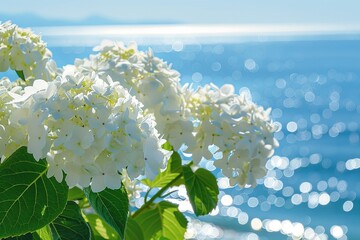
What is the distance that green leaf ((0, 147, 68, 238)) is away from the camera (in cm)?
90

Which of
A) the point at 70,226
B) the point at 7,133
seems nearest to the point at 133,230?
the point at 70,226

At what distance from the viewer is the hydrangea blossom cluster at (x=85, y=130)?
2.83 ft

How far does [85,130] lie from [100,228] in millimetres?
362

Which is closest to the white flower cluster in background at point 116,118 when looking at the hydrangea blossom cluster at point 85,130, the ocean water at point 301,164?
the hydrangea blossom cluster at point 85,130

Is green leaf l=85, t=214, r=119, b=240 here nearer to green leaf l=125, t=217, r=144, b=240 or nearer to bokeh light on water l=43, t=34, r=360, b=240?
green leaf l=125, t=217, r=144, b=240

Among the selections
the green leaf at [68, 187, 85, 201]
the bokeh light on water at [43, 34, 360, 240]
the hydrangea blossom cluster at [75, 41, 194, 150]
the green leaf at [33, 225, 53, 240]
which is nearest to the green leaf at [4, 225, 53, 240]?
the green leaf at [33, 225, 53, 240]

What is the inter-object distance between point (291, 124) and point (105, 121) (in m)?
14.3

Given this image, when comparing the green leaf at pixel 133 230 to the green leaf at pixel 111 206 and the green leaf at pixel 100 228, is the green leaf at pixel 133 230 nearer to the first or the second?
the green leaf at pixel 100 228

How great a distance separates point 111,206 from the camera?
947 millimetres

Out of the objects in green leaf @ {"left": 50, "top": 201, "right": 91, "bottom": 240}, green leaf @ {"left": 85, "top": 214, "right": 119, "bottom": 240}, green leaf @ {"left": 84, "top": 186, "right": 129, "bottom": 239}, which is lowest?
green leaf @ {"left": 85, "top": 214, "right": 119, "bottom": 240}

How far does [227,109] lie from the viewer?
1.17 meters

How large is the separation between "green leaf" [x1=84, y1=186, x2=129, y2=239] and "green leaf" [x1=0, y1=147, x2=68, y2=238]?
0.13 feet

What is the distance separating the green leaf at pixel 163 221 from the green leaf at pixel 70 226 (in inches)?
11.0

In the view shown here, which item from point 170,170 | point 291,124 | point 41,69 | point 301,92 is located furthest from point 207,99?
point 301,92
